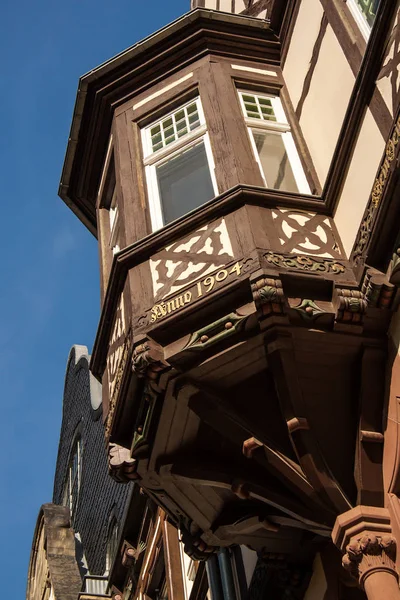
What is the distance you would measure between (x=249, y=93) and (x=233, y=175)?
6.17ft

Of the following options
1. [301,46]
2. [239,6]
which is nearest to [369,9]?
[301,46]

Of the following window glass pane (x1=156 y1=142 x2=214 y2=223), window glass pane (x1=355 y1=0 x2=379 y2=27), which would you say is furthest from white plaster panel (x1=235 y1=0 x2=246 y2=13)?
window glass pane (x1=355 y1=0 x2=379 y2=27)

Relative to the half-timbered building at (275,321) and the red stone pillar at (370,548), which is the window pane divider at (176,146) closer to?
the half-timbered building at (275,321)

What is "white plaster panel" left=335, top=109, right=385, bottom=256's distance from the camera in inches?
303

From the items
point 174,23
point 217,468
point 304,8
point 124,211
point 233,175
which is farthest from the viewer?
point 174,23

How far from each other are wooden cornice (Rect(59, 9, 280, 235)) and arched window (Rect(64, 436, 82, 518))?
1309 cm

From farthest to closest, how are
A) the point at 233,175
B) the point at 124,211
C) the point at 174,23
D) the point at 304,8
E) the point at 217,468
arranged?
the point at 174,23, the point at 304,8, the point at 124,211, the point at 233,175, the point at 217,468

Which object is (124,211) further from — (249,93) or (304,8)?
(304,8)

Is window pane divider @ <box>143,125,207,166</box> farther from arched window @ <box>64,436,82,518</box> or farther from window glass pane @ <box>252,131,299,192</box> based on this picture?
arched window @ <box>64,436,82,518</box>

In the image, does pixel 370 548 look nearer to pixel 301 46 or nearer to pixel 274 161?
pixel 274 161

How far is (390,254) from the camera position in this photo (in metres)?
7.26

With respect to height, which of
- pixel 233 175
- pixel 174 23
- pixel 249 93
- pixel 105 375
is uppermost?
pixel 174 23

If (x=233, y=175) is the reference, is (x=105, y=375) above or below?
below

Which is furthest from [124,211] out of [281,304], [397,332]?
[397,332]
